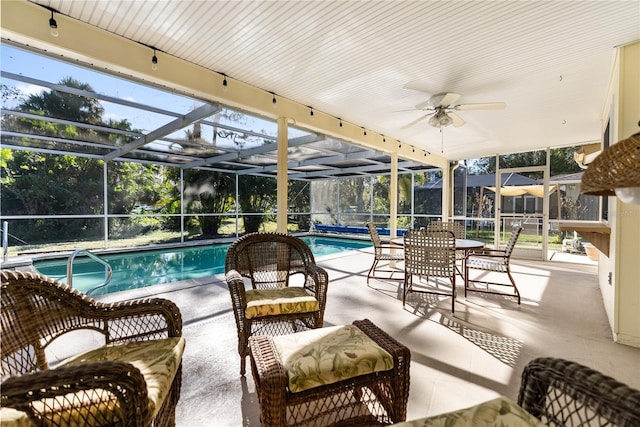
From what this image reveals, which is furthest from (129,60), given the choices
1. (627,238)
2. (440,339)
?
(627,238)

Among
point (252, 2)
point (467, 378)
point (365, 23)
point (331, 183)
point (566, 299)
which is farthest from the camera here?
point (331, 183)

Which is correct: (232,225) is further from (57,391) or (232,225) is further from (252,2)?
(57,391)

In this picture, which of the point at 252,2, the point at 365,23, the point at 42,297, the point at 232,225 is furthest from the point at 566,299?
the point at 232,225

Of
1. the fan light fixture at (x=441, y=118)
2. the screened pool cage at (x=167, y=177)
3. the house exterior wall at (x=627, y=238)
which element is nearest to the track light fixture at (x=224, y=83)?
the screened pool cage at (x=167, y=177)

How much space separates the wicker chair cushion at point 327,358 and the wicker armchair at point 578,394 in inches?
22.6

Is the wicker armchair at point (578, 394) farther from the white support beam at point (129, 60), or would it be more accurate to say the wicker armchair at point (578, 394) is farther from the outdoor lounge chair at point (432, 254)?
the white support beam at point (129, 60)

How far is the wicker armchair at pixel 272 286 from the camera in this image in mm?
2014

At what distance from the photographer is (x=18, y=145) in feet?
20.6

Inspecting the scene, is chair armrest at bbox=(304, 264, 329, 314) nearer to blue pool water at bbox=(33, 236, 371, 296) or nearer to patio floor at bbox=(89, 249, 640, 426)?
patio floor at bbox=(89, 249, 640, 426)

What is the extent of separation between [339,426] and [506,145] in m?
7.18

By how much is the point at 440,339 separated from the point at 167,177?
992cm

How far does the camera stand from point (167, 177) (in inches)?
383

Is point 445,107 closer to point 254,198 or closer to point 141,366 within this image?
point 141,366

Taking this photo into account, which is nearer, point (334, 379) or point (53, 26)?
point (334, 379)
